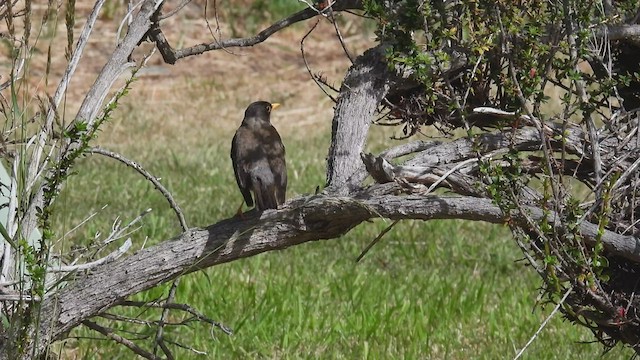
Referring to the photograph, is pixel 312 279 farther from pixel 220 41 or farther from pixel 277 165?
pixel 220 41

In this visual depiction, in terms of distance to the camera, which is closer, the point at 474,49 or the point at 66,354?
the point at 474,49

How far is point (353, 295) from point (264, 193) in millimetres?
2238

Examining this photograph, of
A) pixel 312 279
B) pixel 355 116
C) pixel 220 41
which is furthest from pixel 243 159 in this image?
pixel 312 279

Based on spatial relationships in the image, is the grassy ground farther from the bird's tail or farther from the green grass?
the bird's tail

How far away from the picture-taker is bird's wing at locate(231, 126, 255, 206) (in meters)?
4.93

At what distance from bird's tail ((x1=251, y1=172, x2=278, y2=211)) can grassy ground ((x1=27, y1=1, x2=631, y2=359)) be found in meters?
0.47

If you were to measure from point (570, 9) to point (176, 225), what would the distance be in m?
4.71

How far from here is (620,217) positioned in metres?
3.95

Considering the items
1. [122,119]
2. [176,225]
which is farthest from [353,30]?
[176,225]

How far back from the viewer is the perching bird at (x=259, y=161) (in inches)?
179

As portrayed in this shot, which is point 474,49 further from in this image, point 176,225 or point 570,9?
point 176,225

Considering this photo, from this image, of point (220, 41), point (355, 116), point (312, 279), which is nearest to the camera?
point (355, 116)

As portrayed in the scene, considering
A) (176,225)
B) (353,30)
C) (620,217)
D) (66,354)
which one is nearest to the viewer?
(620,217)

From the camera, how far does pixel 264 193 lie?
4.45 metres
